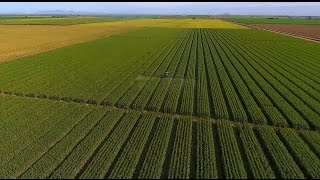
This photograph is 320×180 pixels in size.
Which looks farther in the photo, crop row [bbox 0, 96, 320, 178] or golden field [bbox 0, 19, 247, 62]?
golden field [bbox 0, 19, 247, 62]

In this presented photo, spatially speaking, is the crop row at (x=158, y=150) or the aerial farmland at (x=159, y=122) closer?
the crop row at (x=158, y=150)

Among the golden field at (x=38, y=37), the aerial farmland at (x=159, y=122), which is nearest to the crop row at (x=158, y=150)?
the aerial farmland at (x=159, y=122)

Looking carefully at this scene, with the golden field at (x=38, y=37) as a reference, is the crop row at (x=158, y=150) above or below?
above

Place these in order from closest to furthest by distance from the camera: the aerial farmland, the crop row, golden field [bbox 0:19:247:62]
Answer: the crop row
the aerial farmland
golden field [bbox 0:19:247:62]

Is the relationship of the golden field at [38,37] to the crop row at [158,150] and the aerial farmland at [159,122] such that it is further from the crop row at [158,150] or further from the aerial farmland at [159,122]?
the crop row at [158,150]

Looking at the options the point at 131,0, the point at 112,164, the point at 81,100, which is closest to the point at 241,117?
the point at 112,164

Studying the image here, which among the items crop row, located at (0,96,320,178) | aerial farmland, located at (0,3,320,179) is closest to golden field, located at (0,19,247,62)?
aerial farmland, located at (0,3,320,179)

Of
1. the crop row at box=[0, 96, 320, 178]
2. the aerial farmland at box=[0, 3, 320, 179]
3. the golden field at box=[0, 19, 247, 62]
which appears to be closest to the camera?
the crop row at box=[0, 96, 320, 178]

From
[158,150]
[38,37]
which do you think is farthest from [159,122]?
[38,37]

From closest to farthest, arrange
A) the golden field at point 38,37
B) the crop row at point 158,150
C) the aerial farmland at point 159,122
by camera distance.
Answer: the crop row at point 158,150
the aerial farmland at point 159,122
the golden field at point 38,37

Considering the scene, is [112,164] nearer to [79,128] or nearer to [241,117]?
[79,128]

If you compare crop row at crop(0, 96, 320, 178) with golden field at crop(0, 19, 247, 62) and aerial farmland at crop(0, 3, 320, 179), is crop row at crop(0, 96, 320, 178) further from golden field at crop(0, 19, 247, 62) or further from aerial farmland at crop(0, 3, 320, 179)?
golden field at crop(0, 19, 247, 62)

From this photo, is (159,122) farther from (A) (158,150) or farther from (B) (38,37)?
(B) (38,37)
